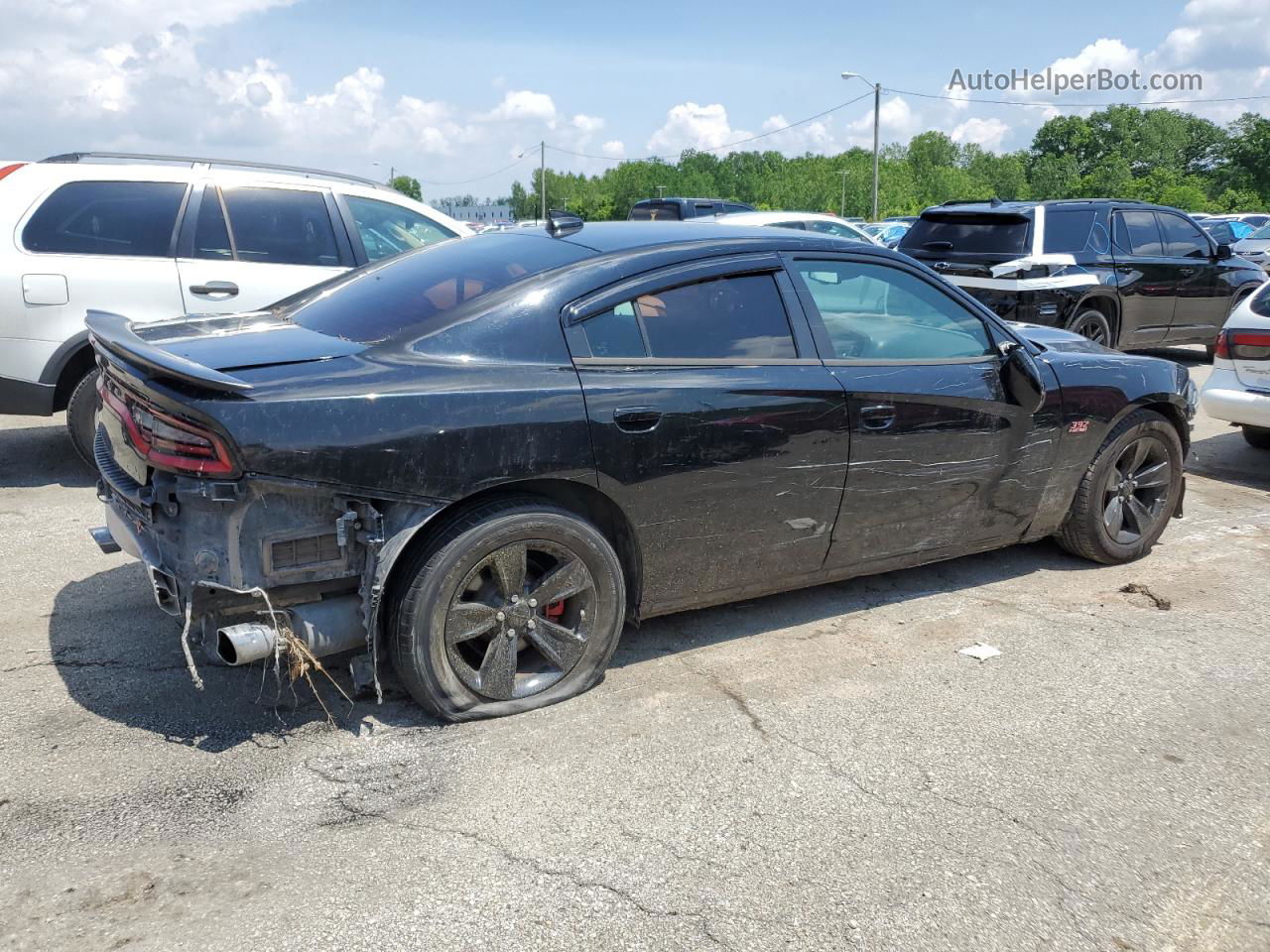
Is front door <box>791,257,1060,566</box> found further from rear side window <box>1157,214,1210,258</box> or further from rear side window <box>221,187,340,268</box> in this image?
rear side window <box>1157,214,1210,258</box>

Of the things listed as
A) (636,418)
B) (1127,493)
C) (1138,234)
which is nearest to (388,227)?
(636,418)

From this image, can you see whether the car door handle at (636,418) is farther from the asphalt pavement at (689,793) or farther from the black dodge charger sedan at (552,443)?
the asphalt pavement at (689,793)

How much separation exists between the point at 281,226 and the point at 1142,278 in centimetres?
867

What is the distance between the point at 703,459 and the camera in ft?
12.3

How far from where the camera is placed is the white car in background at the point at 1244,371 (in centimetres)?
724

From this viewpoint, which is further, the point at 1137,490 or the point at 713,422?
the point at 1137,490

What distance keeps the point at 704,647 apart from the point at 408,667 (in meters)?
1.34

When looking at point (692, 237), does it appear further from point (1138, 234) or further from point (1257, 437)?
point (1138, 234)

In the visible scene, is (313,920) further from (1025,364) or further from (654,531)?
(1025,364)

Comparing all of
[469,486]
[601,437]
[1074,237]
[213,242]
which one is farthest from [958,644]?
[1074,237]

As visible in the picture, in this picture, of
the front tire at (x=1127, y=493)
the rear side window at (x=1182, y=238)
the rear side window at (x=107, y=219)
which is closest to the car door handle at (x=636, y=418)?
the front tire at (x=1127, y=493)

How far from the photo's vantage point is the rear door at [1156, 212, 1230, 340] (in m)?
11.5

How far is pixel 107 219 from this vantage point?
6254mm

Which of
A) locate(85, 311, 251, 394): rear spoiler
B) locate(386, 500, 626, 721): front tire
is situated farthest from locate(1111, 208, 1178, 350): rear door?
locate(85, 311, 251, 394): rear spoiler
